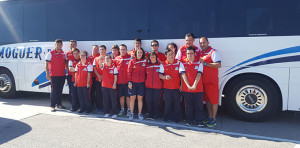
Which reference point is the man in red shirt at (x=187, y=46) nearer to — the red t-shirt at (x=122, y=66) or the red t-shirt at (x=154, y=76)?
the red t-shirt at (x=154, y=76)

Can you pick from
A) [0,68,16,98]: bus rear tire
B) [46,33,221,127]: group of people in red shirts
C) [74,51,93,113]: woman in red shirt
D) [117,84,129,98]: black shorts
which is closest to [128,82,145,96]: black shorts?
[46,33,221,127]: group of people in red shirts

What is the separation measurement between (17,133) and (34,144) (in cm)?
76

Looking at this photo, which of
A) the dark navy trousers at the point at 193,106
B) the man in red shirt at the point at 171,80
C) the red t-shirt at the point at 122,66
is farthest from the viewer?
the red t-shirt at the point at 122,66

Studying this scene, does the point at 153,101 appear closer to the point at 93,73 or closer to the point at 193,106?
the point at 193,106

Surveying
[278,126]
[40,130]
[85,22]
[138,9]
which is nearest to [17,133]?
[40,130]

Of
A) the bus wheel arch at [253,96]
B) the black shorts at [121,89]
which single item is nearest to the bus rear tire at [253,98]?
the bus wheel arch at [253,96]

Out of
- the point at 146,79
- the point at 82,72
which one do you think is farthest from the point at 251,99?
the point at 82,72

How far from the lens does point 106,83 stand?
17.4 ft

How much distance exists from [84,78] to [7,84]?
3.44 metres

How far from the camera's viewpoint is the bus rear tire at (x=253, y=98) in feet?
16.1

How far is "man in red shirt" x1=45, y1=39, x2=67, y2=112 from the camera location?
5.87 m

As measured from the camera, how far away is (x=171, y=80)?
483cm

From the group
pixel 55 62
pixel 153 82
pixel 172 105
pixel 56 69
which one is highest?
pixel 55 62

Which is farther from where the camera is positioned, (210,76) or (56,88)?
(56,88)
